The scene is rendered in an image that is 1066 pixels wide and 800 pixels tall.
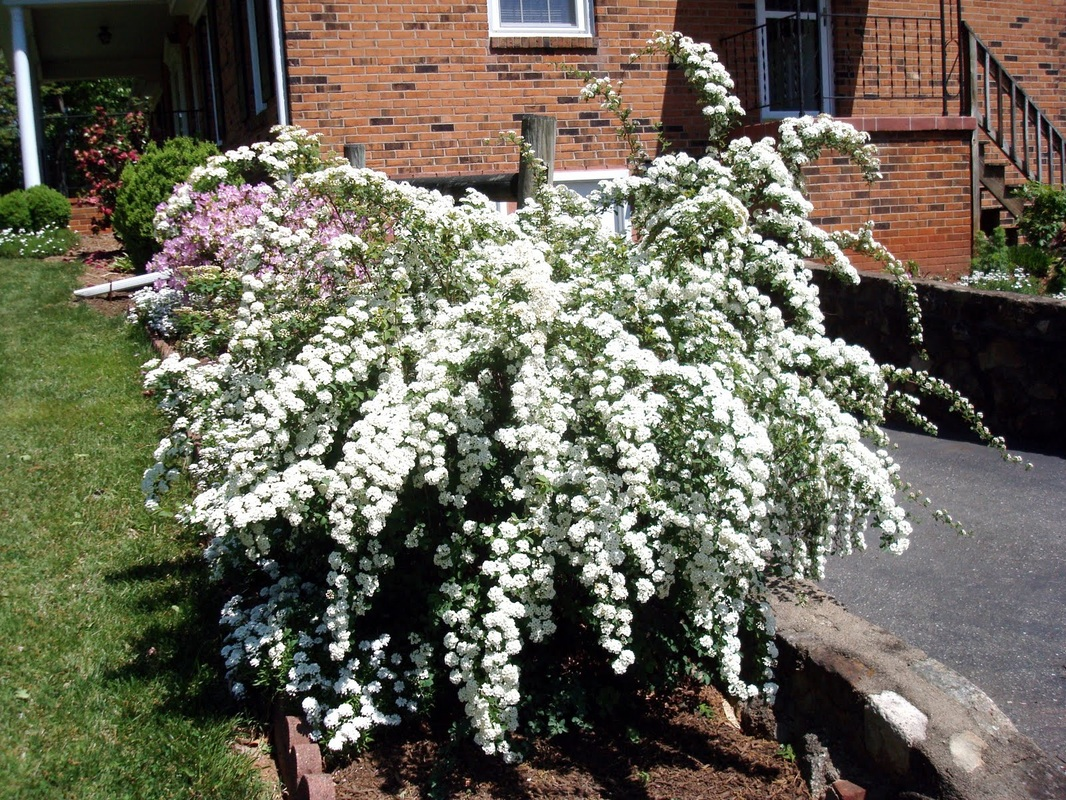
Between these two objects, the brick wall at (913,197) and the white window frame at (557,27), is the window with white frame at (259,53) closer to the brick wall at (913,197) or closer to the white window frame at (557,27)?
the white window frame at (557,27)

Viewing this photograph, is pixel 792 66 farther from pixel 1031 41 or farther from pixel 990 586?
pixel 990 586

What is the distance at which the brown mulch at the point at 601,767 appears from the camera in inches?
125

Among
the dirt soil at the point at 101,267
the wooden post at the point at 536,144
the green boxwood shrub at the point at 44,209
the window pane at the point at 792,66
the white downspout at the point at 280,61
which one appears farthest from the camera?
the green boxwood shrub at the point at 44,209

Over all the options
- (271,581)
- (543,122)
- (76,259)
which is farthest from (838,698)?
(76,259)

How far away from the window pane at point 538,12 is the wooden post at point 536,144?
16.5ft

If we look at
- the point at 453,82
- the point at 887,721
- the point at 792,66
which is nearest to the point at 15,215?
the point at 453,82

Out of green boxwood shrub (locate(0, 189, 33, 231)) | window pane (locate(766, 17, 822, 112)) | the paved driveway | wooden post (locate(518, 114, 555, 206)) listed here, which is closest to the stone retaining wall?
the paved driveway

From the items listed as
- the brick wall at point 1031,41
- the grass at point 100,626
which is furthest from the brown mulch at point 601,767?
the brick wall at point 1031,41

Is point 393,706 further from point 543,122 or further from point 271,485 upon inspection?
point 543,122

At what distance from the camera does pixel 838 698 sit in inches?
131

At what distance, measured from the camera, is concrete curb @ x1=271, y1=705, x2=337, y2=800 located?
2982mm

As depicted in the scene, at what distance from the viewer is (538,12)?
990 cm

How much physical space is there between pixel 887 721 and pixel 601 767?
88cm

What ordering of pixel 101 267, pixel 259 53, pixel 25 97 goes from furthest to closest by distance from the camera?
pixel 25 97, pixel 101 267, pixel 259 53
